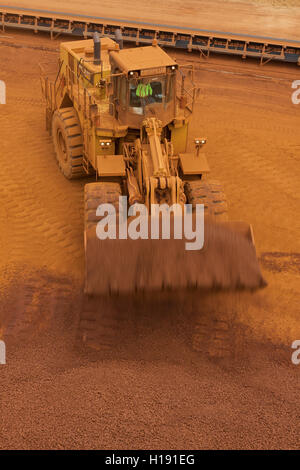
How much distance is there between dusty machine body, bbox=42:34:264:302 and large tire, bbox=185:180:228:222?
0.06 ft

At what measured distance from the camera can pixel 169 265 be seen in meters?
7.28

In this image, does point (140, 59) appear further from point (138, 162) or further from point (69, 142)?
point (69, 142)

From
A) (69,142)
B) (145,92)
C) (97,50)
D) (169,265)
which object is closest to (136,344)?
(169,265)

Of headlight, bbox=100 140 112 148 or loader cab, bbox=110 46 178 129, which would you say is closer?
loader cab, bbox=110 46 178 129

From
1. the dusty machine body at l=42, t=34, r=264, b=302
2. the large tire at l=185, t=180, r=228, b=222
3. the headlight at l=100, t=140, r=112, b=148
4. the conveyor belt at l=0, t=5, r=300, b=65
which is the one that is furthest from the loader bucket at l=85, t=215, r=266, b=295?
the conveyor belt at l=0, t=5, r=300, b=65

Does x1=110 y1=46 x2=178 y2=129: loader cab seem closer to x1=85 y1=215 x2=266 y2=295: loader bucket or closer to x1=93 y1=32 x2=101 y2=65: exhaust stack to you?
x1=93 y1=32 x2=101 y2=65: exhaust stack

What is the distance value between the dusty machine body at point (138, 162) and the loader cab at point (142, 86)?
0.02 metres

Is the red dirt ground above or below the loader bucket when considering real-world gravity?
below

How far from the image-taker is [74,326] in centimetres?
812

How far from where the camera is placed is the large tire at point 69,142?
440 inches

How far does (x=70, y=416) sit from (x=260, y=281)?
129 inches

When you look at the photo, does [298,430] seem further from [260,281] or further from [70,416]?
[70,416]

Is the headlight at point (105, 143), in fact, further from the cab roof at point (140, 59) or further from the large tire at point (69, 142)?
the large tire at point (69, 142)

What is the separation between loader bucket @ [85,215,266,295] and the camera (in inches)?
281
